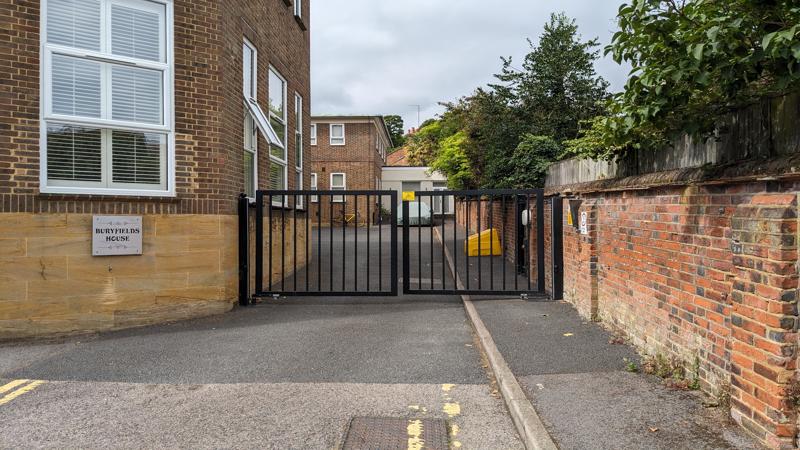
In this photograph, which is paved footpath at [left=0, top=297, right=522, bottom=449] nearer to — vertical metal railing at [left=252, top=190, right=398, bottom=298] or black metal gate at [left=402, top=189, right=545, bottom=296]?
vertical metal railing at [left=252, top=190, right=398, bottom=298]

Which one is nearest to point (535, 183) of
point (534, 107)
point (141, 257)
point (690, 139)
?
point (534, 107)

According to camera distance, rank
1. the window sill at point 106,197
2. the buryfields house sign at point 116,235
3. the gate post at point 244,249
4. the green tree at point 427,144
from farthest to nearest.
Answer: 1. the green tree at point 427,144
2. the gate post at point 244,249
3. the buryfields house sign at point 116,235
4. the window sill at point 106,197

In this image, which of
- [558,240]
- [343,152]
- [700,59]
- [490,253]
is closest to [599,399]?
[700,59]

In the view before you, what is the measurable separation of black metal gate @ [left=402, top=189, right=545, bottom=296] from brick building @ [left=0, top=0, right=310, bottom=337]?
311 cm

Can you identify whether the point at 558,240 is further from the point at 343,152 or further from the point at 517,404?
the point at 343,152

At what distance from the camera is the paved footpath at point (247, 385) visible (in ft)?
12.9

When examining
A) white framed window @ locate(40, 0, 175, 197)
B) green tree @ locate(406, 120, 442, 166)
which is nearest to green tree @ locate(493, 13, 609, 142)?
white framed window @ locate(40, 0, 175, 197)

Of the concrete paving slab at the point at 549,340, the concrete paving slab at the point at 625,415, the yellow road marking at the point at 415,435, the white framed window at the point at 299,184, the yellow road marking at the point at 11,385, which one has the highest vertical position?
the white framed window at the point at 299,184

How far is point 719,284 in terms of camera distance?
4039 millimetres

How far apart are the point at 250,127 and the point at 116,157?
8.56ft

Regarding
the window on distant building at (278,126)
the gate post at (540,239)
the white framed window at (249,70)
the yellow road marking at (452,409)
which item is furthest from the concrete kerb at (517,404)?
the window on distant building at (278,126)

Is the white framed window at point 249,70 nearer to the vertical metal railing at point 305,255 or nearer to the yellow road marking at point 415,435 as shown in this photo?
the vertical metal railing at point 305,255

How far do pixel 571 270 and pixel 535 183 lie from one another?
369cm

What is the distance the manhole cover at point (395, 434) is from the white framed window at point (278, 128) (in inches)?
284
